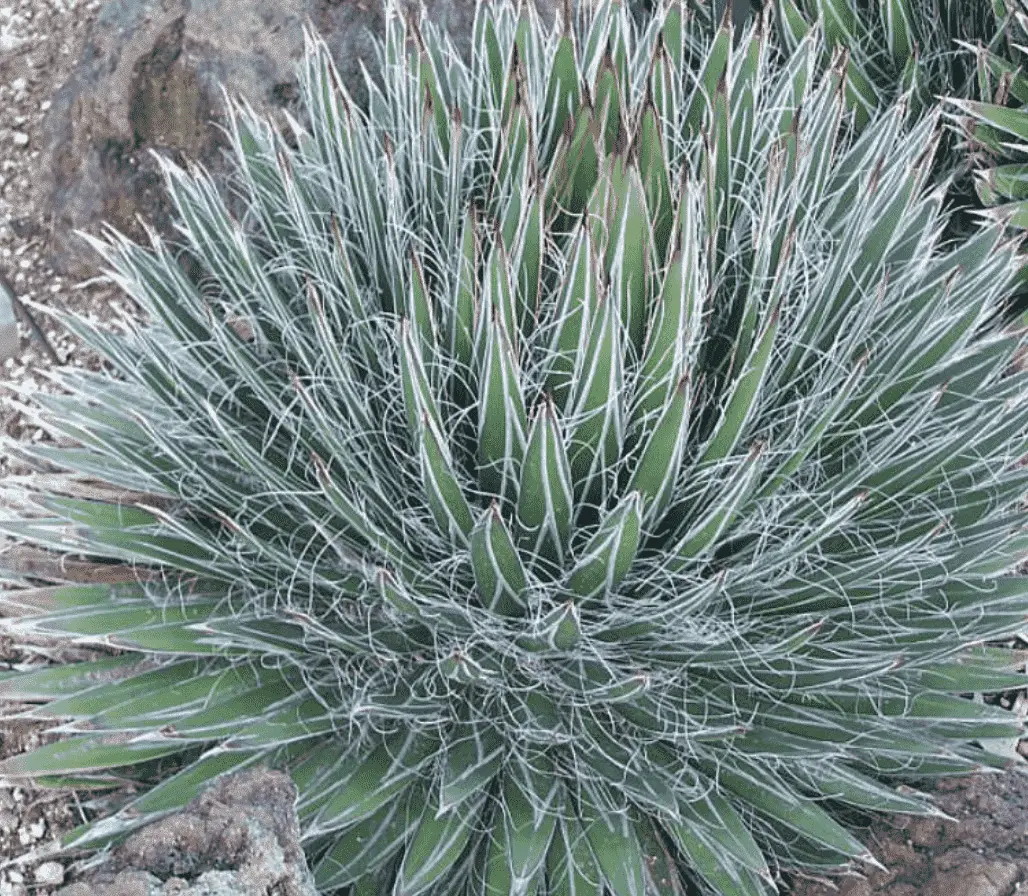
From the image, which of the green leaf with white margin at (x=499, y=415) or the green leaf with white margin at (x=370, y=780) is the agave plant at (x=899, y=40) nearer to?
the green leaf with white margin at (x=499, y=415)

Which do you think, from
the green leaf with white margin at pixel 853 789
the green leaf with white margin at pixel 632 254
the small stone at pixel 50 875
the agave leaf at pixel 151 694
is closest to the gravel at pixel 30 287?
the small stone at pixel 50 875

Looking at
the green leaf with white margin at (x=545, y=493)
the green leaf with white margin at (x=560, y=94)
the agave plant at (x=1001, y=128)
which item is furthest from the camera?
the agave plant at (x=1001, y=128)

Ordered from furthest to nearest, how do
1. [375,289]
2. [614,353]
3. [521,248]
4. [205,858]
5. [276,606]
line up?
[375,289] < [276,606] < [521,248] < [614,353] < [205,858]

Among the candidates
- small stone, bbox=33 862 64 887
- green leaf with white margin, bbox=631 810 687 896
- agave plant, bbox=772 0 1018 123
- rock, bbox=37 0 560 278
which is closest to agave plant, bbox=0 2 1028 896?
green leaf with white margin, bbox=631 810 687 896

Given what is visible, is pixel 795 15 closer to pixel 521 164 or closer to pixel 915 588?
pixel 521 164

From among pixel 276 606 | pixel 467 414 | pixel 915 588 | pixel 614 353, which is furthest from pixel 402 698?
pixel 915 588
